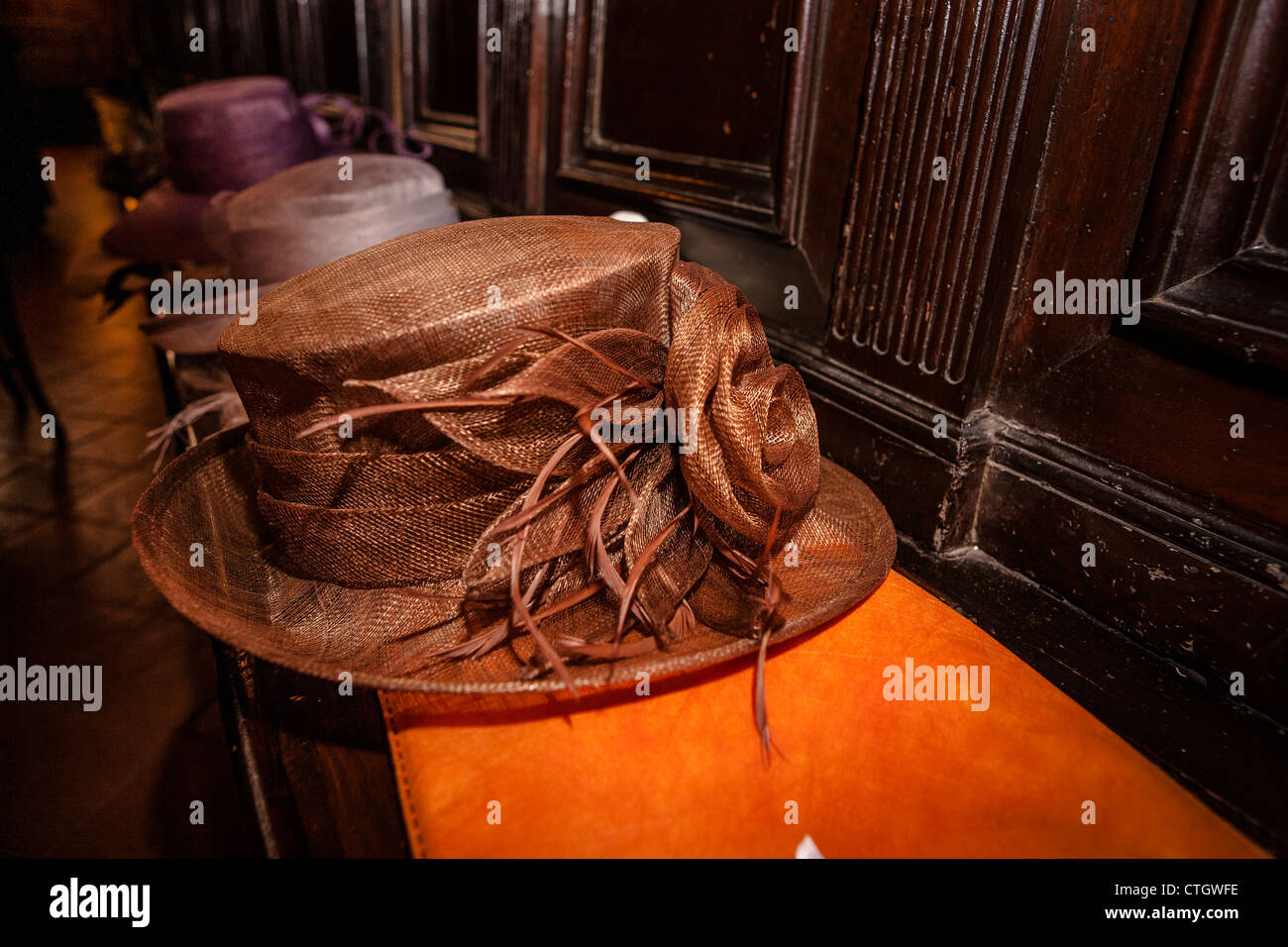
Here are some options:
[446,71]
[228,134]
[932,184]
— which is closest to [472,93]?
[446,71]

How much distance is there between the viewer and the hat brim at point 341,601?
0.76 m

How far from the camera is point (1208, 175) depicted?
910mm

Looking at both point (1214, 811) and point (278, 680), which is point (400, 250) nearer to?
point (278, 680)

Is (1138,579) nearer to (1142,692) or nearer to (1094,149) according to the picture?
(1142,692)

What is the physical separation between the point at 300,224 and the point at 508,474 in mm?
1320

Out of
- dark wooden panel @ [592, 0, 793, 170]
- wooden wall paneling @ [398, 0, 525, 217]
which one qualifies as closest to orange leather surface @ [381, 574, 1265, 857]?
dark wooden panel @ [592, 0, 793, 170]

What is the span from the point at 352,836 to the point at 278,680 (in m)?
0.27

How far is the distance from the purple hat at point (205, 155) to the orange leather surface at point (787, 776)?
2398 mm

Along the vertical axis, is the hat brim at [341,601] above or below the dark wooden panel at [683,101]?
below

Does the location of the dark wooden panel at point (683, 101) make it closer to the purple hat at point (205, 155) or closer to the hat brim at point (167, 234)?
the purple hat at point (205, 155)

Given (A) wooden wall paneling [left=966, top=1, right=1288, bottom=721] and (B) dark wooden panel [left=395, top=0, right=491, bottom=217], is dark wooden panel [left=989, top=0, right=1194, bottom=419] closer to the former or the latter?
(A) wooden wall paneling [left=966, top=1, right=1288, bottom=721]

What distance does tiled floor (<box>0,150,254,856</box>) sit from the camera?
1253 millimetres

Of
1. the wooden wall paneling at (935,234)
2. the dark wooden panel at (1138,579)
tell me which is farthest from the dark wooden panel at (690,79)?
the dark wooden panel at (1138,579)

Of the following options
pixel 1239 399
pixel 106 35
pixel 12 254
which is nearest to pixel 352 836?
pixel 1239 399
